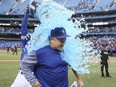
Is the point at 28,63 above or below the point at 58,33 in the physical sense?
below

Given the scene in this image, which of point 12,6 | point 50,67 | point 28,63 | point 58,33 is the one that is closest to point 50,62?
point 50,67

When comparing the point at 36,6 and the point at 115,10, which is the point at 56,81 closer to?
the point at 36,6

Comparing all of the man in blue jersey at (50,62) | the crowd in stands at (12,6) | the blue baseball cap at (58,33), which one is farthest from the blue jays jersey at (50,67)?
the crowd in stands at (12,6)

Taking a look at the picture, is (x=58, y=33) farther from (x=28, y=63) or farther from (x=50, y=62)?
(x=28, y=63)

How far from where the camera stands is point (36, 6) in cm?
479

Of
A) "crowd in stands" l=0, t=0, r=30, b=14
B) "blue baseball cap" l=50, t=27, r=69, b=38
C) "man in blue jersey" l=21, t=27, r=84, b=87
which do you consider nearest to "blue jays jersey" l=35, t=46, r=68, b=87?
"man in blue jersey" l=21, t=27, r=84, b=87

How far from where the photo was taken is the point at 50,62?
4445 mm

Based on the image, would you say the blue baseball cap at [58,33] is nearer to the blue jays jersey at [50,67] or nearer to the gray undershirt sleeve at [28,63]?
the blue jays jersey at [50,67]

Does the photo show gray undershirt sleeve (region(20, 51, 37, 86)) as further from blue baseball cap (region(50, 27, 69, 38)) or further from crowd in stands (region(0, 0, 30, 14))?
crowd in stands (region(0, 0, 30, 14))

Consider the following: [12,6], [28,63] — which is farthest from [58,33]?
[12,6]

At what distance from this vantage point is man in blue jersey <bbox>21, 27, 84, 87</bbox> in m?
4.46

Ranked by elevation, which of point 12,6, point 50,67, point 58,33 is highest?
point 12,6

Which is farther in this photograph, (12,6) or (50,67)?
(12,6)

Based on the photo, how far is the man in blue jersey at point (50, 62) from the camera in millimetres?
4457
